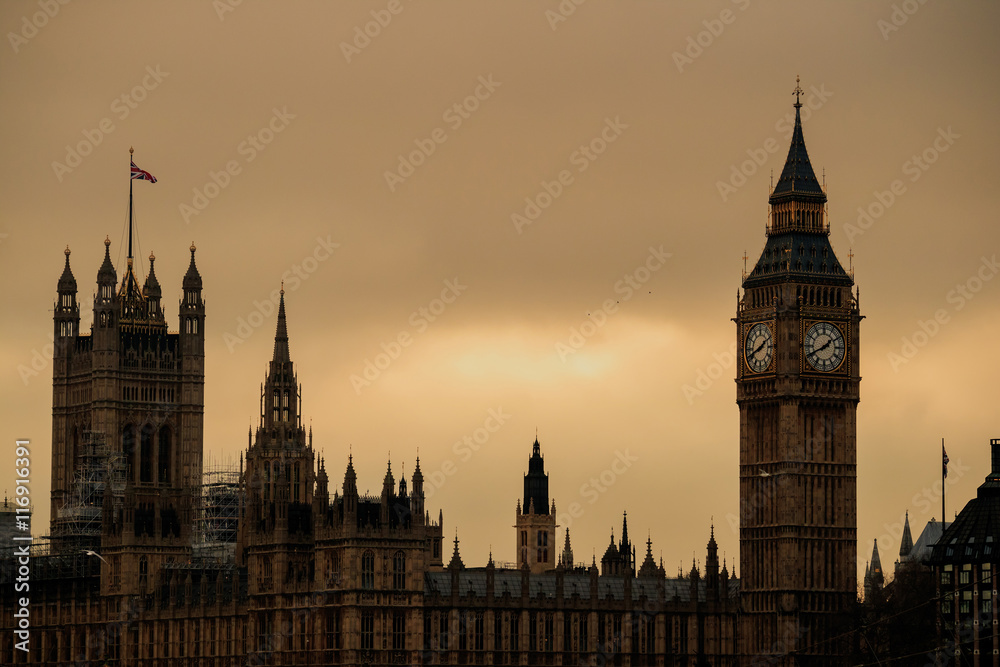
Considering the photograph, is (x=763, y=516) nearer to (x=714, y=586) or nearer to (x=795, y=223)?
(x=714, y=586)

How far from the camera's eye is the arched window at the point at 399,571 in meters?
173

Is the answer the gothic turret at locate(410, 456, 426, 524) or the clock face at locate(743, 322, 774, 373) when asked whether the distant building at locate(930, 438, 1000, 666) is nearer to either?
the clock face at locate(743, 322, 774, 373)

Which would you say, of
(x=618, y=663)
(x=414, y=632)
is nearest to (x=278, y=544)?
(x=414, y=632)

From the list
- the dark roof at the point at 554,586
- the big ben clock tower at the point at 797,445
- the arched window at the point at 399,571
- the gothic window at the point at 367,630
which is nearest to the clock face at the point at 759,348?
the big ben clock tower at the point at 797,445

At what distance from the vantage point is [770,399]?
595ft

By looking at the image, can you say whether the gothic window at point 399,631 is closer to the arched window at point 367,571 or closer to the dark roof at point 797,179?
the arched window at point 367,571

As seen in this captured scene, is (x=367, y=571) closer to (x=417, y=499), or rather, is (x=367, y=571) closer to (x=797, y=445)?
(x=417, y=499)

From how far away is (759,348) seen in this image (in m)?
183

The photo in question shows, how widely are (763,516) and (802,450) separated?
16.8 feet

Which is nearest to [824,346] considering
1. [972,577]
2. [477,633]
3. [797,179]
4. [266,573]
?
[797,179]

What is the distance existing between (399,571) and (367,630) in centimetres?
401

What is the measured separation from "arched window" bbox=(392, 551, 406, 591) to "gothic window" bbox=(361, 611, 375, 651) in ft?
7.62

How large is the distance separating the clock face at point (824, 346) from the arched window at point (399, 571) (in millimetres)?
28580

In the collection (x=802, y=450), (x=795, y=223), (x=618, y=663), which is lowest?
(x=618, y=663)
